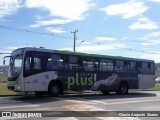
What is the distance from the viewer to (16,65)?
75.9 feet

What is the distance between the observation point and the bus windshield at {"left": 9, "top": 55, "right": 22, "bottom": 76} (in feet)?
74.6

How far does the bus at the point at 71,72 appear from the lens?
22.8 meters

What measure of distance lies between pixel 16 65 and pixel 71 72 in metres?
4.36

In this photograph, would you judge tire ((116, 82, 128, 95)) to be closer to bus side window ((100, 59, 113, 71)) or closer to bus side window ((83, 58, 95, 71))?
bus side window ((100, 59, 113, 71))

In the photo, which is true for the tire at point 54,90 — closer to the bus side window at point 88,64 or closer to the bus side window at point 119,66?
the bus side window at point 88,64

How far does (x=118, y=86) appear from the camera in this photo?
98.4 feet

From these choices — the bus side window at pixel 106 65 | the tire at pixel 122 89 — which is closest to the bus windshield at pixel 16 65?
the bus side window at pixel 106 65

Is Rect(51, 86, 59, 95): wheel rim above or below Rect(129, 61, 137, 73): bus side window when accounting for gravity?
below

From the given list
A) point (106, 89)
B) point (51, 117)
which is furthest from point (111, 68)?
point (51, 117)

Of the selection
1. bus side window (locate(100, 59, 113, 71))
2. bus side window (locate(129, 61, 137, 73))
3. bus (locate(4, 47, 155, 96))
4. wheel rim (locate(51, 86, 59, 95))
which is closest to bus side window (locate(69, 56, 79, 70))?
bus (locate(4, 47, 155, 96))

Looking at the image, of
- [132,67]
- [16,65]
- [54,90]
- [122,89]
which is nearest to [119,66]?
[132,67]

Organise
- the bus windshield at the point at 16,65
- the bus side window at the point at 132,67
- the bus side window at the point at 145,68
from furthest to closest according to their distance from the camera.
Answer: the bus side window at the point at 145,68, the bus side window at the point at 132,67, the bus windshield at the point at 16,65

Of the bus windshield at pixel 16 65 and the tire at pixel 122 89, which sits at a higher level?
the bus windshield at pixel 16 65

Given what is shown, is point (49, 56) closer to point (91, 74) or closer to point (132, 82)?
point (91, 74)
